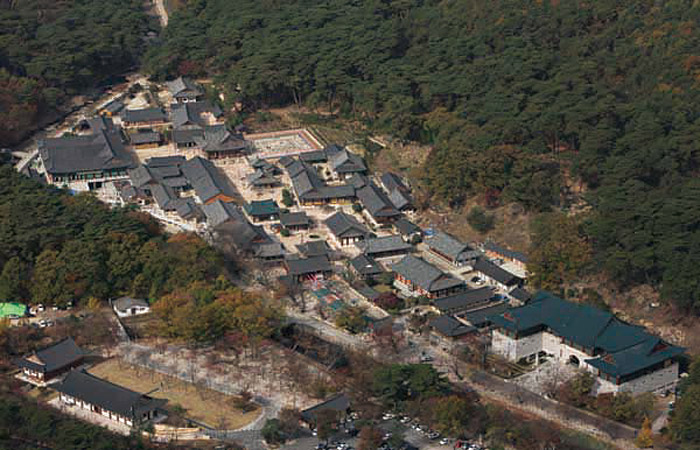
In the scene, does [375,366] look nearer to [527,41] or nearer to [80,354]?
[80,354]

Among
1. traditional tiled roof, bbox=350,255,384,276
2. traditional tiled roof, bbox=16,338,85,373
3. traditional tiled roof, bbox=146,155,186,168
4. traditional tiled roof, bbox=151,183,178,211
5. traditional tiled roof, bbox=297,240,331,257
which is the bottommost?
traditional tiled roof, bbox=350,255,384,276

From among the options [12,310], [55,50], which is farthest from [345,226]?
[55,50]

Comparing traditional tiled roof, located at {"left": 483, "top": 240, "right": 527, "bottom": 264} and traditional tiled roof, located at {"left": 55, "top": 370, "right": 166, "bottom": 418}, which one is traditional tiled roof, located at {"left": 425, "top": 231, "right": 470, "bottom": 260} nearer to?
traditional tiled roof, located at {"left": 483, "top": 240, "right": 527, "bottom": 264}

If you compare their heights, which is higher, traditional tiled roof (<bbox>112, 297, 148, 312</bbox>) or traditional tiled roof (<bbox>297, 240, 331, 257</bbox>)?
traditional tiled roof (<bbox>112, 297, 148, 312</bbox>)

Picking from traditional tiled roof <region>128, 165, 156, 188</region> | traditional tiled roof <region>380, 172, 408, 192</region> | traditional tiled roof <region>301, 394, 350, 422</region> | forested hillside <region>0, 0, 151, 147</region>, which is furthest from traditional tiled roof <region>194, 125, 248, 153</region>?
traditional tiled roof <region>301, 394, 350, 422</region>

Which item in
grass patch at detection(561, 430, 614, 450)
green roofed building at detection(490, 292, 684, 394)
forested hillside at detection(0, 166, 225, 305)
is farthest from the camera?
forested hillside at detection(0, 166, 225, 305)

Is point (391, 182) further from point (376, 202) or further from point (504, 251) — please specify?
point (504, 251)

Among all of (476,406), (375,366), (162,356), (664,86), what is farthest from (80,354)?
(664,86)

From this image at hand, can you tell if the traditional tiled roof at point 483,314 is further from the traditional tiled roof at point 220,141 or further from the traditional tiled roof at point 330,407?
the traditional tiled roof at point 220,141
